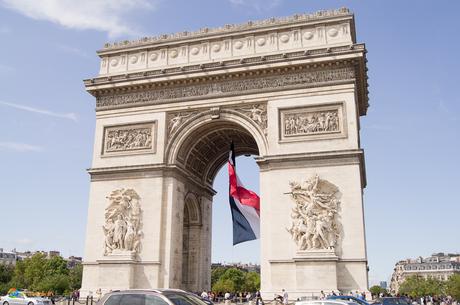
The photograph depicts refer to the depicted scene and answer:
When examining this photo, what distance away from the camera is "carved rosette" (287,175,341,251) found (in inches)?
906

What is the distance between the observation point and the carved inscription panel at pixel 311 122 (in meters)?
24.8

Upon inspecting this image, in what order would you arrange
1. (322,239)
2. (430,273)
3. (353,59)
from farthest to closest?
(430,273), (353,59), (322,239)

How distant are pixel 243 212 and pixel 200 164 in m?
5.38

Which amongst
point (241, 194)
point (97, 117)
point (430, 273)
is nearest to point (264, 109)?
point (241, 194)

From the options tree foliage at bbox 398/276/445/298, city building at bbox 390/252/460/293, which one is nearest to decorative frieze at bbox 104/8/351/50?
tree foliage at bbox 398/276/445/298

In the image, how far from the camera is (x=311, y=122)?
82.7 ft

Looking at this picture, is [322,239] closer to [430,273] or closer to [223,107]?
[223,107]

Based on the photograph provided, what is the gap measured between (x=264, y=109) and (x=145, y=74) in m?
7.34

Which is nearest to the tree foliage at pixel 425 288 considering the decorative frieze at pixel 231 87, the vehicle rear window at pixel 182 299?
the decorative frieze at pixel 231 87

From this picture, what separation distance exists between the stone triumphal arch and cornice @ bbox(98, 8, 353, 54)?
8cm

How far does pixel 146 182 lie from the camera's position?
87.9 ft

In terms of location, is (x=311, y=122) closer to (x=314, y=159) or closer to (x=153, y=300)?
(x=314, y=159)

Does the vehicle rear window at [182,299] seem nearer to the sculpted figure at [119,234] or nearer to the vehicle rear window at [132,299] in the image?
the vehicle rear window at [132,299]

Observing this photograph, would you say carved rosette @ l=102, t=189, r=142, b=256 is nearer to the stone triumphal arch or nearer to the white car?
the stone triumphal arch
